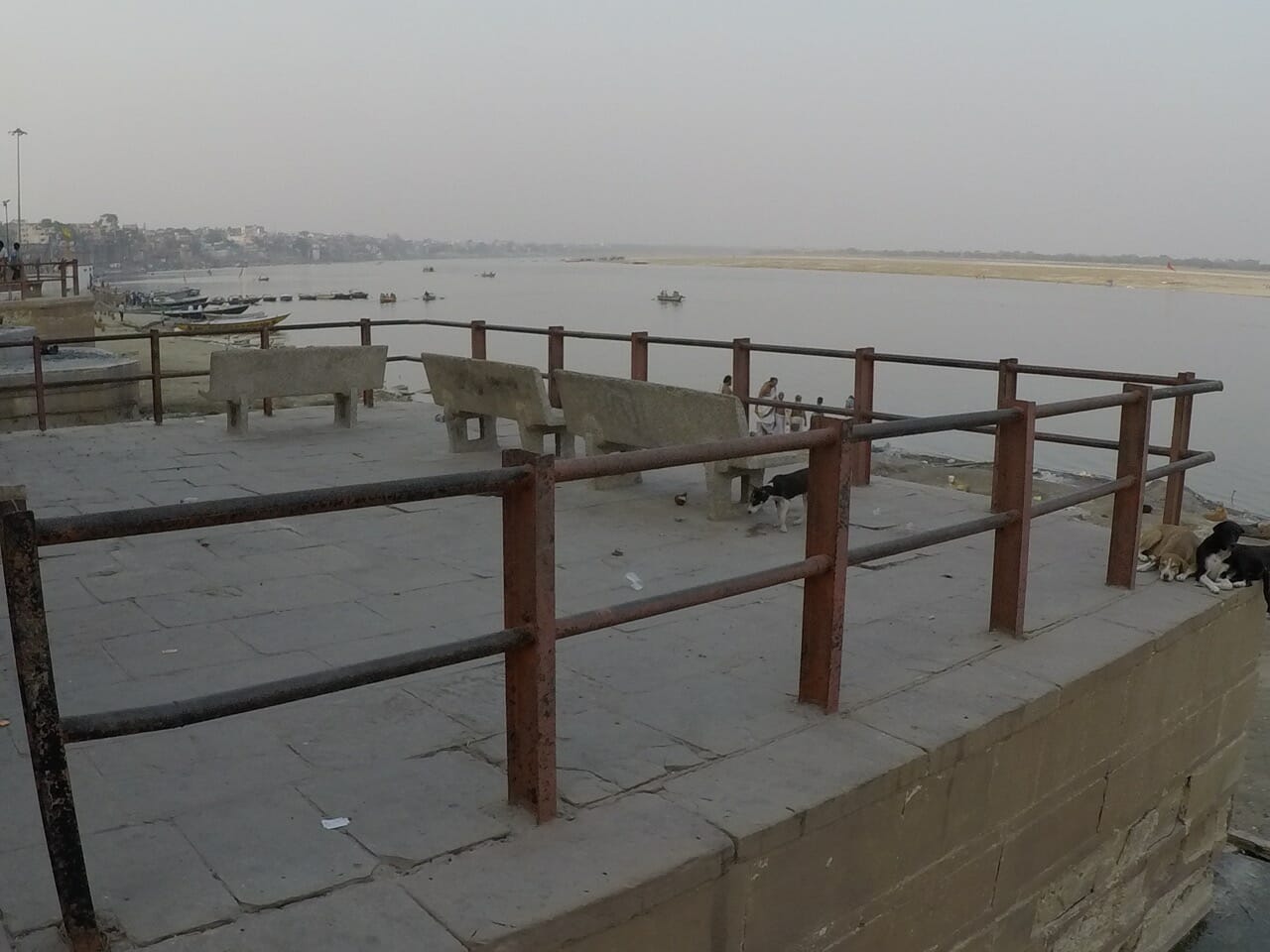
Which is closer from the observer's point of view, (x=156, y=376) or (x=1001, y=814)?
(x=1001, y=814)

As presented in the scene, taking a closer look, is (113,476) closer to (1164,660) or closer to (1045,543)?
(1045,543)

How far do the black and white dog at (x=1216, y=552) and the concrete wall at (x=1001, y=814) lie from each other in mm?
145

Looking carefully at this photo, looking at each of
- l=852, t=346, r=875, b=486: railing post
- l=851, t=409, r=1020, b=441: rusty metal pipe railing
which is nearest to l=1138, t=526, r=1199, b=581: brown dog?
l=851, t=409, r=1020, b=441: rusty metal pipe railing

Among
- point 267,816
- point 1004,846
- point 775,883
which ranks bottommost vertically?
point 1004,846

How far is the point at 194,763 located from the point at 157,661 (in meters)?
1.09

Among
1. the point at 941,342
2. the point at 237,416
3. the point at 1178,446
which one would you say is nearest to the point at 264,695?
the point at 1178,446

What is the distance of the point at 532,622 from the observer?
299 centimetres

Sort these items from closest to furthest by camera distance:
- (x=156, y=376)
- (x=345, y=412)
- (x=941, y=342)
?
(x=156, y=376)
(x=345, y=412)
(x=941, y=342)

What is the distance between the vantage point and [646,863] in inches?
115

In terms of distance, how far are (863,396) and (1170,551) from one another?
2550mm

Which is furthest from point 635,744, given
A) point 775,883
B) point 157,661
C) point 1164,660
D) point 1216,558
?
point 1216,558

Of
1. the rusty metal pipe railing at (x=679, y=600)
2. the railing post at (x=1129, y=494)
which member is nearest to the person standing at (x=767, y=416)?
the railing post at (x=1129, y=494)

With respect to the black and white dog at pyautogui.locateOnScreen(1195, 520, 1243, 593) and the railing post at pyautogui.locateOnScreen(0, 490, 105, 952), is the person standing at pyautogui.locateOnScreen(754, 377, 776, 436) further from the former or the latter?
the railing post at pyautogui.locateOnScreen(0, 490, 105, 952)

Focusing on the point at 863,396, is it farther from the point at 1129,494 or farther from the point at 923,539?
the point at 923,539
